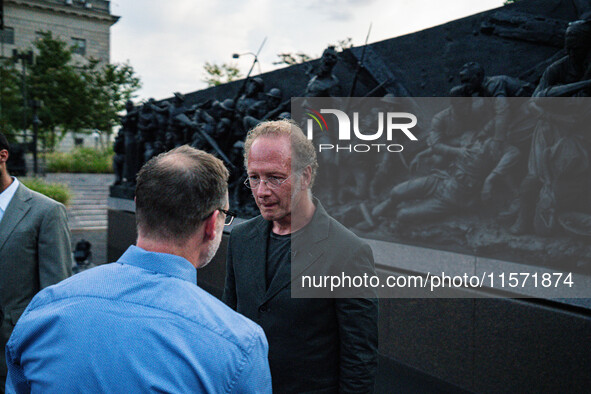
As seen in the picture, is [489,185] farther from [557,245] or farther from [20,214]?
[20,214]

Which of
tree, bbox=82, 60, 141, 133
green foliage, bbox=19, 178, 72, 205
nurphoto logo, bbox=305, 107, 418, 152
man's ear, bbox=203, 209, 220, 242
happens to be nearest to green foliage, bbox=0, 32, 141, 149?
tree, bbox=82, 60, 141, 133

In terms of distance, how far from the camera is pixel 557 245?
15.4 feet

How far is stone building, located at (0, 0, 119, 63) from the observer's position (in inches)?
1745

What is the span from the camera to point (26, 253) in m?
2.96

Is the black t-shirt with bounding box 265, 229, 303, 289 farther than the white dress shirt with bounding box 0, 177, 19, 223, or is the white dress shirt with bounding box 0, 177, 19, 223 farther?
the white dress shirt with bounding box 0, 177, 19, 223

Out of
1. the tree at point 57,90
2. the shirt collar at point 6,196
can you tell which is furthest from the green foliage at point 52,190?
the shirt collar at point 6,196

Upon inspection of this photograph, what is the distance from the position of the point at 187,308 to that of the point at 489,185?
15.8ft

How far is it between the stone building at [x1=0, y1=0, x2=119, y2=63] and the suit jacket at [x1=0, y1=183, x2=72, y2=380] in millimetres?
44856

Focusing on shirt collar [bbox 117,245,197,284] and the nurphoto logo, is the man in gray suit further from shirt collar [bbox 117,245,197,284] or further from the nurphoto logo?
the nurphoto logo

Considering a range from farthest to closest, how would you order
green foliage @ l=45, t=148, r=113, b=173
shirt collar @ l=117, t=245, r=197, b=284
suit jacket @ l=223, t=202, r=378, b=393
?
green foliage @ l=45, t=148, r=113, b=173 < suit jacket @ l=223, t=202, r=378, b=393 < shirt collar @ l=117, t=245, r=197, b=284

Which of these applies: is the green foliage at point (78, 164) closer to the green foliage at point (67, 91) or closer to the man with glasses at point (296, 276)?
the green foliage at point (67, 91)

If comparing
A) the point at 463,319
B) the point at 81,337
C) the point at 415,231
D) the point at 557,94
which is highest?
the point at 557,94

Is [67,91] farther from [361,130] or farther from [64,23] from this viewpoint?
[361,130]

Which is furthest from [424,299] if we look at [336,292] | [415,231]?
[336,292]
